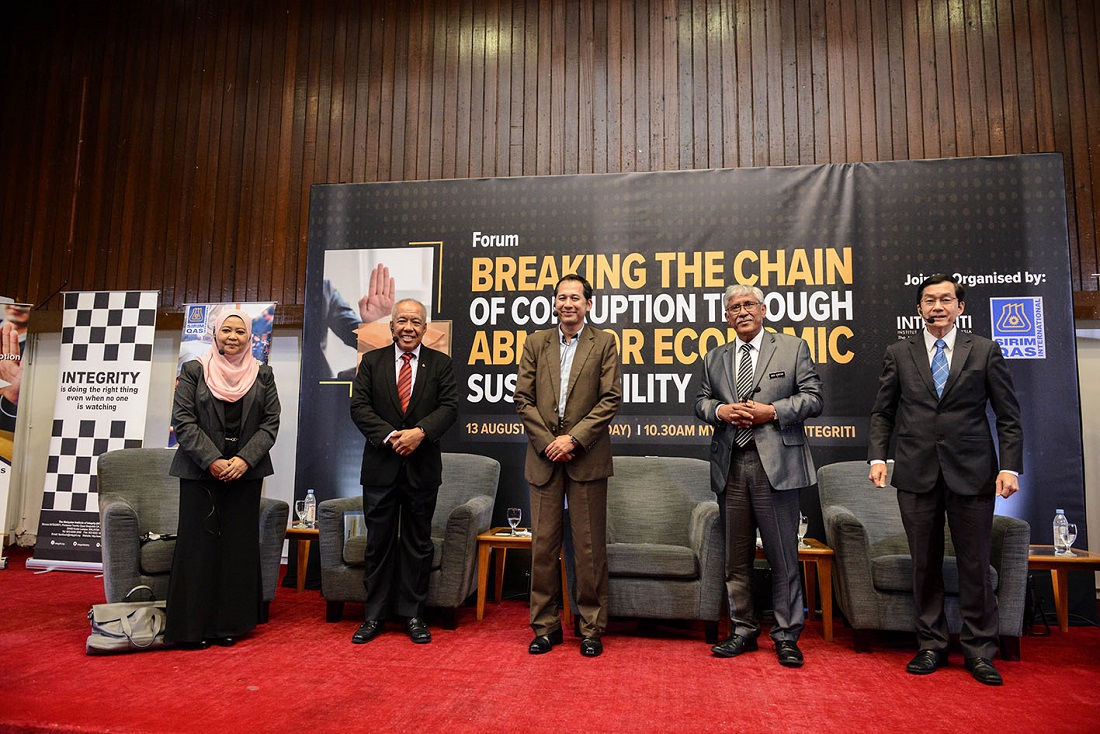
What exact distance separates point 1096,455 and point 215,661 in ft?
16.8

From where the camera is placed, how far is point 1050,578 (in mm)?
4207

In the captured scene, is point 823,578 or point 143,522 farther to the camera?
point 143,522

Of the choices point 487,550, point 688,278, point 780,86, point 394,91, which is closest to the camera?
point 487,550

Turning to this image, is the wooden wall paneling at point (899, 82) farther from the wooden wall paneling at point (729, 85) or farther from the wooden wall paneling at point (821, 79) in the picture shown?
the wooden wall paneling at point (729, 85)

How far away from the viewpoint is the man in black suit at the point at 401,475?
3.37m

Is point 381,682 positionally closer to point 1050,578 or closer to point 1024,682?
point 1024,682

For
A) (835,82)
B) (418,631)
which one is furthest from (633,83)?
(418,631)

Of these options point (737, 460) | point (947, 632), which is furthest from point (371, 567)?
point (947, 632)

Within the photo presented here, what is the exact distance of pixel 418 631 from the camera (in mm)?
3318

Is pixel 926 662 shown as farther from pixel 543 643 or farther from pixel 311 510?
pixel 311 510

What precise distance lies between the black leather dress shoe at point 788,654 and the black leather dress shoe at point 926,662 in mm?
415

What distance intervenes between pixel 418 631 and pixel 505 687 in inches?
31.1

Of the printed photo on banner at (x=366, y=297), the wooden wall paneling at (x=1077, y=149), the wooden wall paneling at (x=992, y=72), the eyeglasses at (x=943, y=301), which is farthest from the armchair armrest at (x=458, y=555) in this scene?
the wooden wall paneling at (x=992, y=72)

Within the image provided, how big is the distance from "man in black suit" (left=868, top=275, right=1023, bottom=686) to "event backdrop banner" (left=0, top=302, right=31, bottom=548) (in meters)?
5.67
